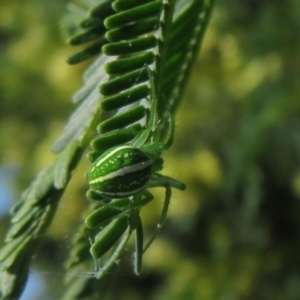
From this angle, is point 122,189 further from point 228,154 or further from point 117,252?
point 228,154

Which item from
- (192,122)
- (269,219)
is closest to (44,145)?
(192,122)

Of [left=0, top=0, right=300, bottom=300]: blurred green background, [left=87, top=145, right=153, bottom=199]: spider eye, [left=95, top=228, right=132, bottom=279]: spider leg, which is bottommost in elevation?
Answer: [left=0, top=0, right=300, bottom=300]: blurred green background

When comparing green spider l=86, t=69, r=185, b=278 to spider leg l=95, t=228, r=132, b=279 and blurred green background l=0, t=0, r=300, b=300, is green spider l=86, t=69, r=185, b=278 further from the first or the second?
blurred green background l=0, t=0, r=300, b=300

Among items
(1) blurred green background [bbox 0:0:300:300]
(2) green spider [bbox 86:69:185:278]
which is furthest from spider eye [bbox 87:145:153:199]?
(1) blurred green background [bbox 0:0:300:300]

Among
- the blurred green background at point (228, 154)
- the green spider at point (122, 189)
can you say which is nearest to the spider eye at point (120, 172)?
the green spider at point (122, 189)

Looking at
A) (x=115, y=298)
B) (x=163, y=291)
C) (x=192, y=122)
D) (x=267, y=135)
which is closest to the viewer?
(x=267, y=135)

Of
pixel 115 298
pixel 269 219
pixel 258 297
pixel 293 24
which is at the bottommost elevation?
pixel 115 298

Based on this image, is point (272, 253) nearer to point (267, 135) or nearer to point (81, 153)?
point (267, 135)
